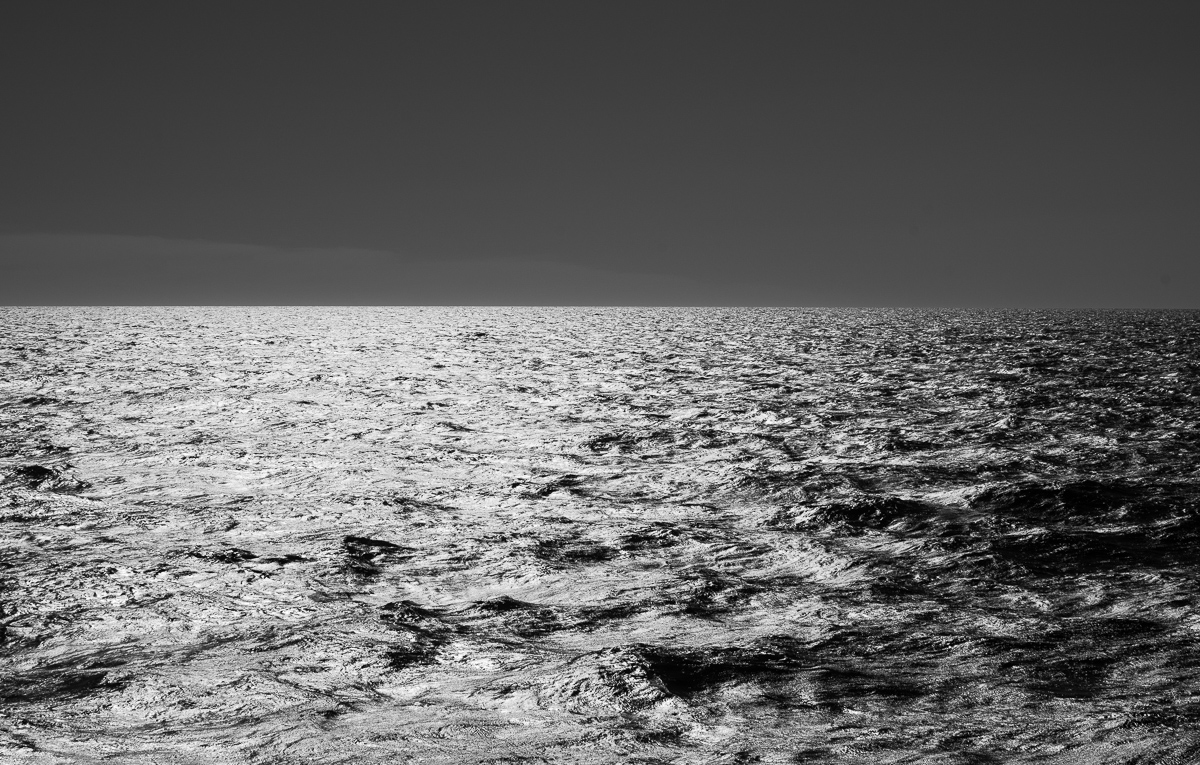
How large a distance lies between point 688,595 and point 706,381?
3182 cm

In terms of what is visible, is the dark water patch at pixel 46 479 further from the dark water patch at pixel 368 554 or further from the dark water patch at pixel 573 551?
the dark water patch at pixel 573 551

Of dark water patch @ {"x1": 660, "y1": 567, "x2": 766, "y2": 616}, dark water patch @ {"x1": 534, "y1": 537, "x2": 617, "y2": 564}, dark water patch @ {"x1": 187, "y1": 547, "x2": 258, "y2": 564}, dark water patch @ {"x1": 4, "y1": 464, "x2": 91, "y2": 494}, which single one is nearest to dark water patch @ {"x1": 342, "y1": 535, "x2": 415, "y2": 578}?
dark water patch @ {"x1": 187, "y1": 547, "x2": 258, "y2": 564}

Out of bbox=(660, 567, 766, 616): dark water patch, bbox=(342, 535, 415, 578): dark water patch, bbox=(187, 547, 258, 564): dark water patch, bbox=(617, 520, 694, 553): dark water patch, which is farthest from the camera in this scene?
bbox=(617, 520, 694, 553): dark water patch

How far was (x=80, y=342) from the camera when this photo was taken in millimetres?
78438

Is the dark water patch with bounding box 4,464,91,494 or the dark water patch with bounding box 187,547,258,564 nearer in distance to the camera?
the dark water patch with bounding box 187,547,258,564

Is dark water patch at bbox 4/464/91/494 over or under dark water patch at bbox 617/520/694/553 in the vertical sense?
under

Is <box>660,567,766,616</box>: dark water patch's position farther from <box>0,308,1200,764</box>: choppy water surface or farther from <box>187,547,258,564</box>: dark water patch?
<box>187,547,258,564</box>: dark water patch

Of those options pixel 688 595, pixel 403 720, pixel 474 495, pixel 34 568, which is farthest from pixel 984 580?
pixel 34 568

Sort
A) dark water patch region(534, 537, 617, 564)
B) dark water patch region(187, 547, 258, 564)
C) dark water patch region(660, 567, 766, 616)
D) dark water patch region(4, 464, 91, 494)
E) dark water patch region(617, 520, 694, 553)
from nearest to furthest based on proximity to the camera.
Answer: dark water patch region(660, 567, 766, 616) < dark water patch region(187, 547, 258, 564) < dark water patch region(534, 537, 617, 564) < dark water patch region(617, 520, 694, 553) < dark water patch region(4, 464, 91, 494)

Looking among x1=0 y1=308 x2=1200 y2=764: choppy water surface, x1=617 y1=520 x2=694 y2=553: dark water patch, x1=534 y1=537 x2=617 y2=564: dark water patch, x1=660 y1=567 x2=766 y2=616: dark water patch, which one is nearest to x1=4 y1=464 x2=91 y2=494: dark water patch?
x1=0 y1=308 x2=1200 y2=764: choppy water surface

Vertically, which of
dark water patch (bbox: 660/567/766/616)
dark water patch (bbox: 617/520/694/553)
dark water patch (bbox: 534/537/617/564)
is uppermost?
dark water patch (bbox: 660/567/766/616)

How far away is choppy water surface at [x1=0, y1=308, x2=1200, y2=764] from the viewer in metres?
7.86

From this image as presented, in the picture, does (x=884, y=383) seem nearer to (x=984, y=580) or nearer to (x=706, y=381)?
(x=706, y=381)

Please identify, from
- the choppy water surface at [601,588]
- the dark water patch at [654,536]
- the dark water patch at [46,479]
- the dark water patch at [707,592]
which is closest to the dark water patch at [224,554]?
the choppy water surface at [601,588]
